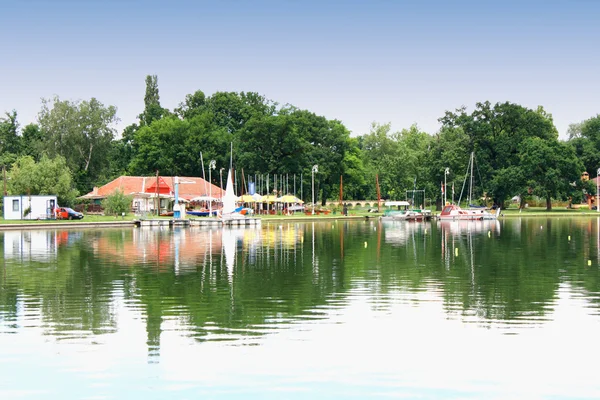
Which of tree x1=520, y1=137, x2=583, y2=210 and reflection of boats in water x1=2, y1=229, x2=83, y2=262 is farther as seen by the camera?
tree x1=520, y1=137, x2=583, y2=210

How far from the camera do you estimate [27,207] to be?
87312 mm

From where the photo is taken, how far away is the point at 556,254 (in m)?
44.1

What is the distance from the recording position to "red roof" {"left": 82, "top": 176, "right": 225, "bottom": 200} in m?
118

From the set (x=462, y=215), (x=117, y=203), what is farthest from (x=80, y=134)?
(x=462, y=215)

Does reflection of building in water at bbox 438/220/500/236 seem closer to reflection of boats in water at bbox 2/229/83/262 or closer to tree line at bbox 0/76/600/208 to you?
reflection of boats in water at bbox 2/229/83/262

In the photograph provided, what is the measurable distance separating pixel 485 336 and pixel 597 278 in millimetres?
14878

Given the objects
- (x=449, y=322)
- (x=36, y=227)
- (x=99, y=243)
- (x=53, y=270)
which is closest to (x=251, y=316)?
(x=449, y=322)

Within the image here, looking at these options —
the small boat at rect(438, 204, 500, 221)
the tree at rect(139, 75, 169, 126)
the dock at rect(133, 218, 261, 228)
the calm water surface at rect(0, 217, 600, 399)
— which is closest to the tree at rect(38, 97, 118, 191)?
the tree at rect(139, 75, 169, 126)

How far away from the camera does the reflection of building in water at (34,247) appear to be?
139ft

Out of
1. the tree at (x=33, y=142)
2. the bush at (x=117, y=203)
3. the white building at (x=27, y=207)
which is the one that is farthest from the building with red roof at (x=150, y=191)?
the white building at (x=27, y=207)

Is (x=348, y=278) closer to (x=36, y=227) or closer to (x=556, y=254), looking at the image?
(x=556, y=254)

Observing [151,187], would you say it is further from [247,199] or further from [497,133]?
[497,133]

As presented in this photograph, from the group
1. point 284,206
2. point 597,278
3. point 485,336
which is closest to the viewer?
point 485,336

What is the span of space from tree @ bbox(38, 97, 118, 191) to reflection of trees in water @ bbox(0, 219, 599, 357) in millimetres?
83491
